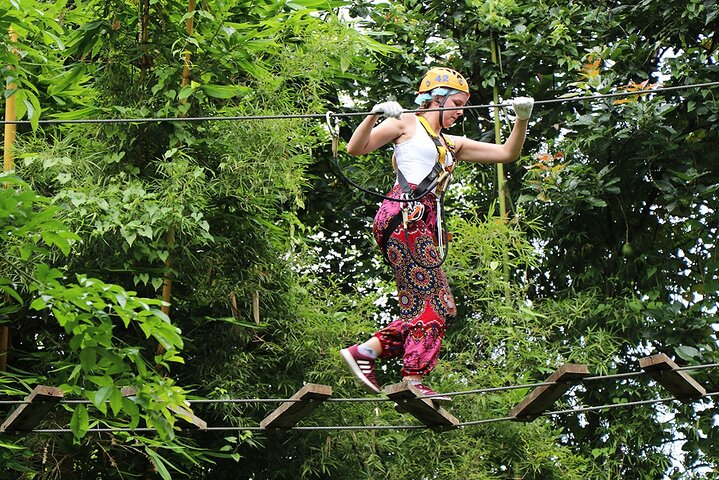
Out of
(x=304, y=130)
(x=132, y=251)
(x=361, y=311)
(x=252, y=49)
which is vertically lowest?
(x=361, y=311)

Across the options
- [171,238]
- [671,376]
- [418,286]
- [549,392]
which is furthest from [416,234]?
[171,238]

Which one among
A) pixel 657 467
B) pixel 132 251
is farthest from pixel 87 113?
pixel 657 467

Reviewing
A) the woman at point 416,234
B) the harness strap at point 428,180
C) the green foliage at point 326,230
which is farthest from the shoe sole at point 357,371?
the green foliage at point 326,230

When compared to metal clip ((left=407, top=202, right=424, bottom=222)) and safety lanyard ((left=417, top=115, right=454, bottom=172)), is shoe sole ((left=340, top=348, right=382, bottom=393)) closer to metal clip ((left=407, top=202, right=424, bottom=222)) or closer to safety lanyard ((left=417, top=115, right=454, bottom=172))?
metal clip ((left=407, top=202, right=424, bottom=222))

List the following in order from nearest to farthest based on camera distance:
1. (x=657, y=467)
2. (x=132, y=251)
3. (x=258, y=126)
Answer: (x=132, y=251)
(x=258, y=126)
(x=657, y=467)

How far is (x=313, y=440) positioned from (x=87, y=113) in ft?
6.12

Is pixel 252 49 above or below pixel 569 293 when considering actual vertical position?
above

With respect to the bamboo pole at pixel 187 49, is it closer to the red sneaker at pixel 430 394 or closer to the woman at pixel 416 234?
the woman at pixel 416 234

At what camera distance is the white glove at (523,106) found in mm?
4602

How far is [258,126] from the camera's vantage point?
6266 millimetres

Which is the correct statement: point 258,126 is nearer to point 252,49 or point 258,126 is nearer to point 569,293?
point 252,49

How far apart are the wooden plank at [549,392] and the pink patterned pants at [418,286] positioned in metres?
0.38

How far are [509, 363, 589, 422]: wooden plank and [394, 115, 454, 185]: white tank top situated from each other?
0.85 m

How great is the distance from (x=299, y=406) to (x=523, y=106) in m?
1.35
